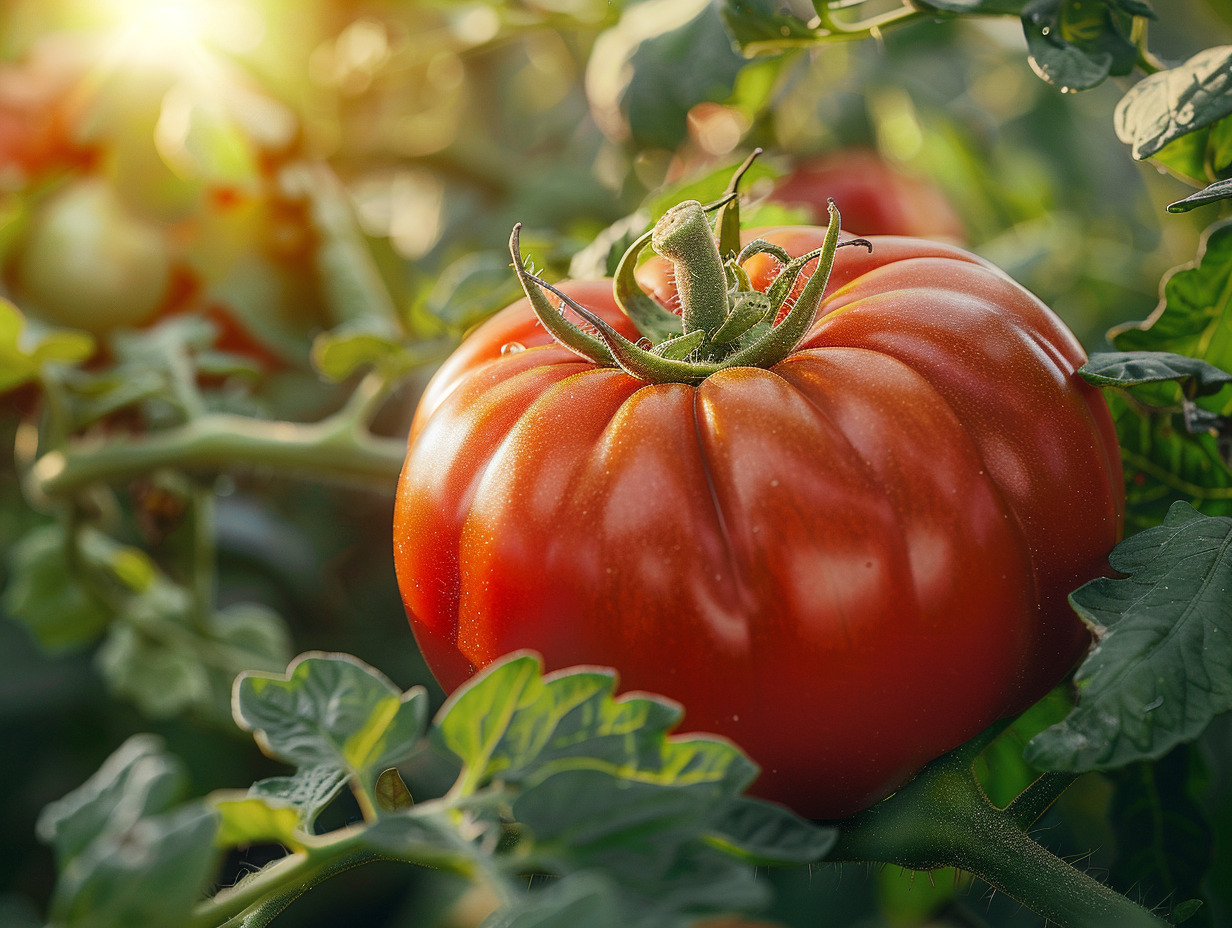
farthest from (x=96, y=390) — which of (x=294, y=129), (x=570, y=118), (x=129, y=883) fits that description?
(x=570, y=118)

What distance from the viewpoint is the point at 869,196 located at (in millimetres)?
907

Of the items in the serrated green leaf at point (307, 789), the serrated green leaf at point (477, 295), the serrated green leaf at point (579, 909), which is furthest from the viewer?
the serrated green leaf at point (477, 295)

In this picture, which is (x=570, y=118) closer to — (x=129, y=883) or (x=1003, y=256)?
(x=1003, y=256)

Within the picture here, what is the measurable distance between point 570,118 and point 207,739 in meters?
0.94

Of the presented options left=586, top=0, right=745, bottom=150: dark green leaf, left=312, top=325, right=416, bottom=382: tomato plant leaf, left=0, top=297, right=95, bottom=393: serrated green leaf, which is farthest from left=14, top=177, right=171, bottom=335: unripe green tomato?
left=586, top=0, right=745, bottom=150: dark green leaf

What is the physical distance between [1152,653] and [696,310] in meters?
0.20

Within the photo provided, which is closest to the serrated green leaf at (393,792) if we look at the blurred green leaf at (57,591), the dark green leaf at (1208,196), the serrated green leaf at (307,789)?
the serrated green leaf at (307,789)

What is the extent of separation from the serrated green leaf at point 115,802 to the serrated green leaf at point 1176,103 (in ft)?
1.32

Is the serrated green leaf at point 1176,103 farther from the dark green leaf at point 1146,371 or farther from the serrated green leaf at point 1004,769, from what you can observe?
the serrated green leaf at point 1004,769

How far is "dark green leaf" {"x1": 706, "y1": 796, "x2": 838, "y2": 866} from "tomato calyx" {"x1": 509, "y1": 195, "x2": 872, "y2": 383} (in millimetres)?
156

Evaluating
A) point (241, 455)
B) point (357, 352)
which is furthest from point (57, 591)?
point (357, 352)

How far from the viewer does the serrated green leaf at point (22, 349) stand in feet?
2.03

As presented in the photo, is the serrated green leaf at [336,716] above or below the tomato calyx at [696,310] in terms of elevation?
below

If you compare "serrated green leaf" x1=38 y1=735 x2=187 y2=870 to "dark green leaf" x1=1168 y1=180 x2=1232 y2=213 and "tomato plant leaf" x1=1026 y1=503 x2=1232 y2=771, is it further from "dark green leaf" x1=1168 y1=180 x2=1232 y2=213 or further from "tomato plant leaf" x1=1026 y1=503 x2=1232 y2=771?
"dark green leaf" x1=1168 y1=180 x2=1232 y2=213
